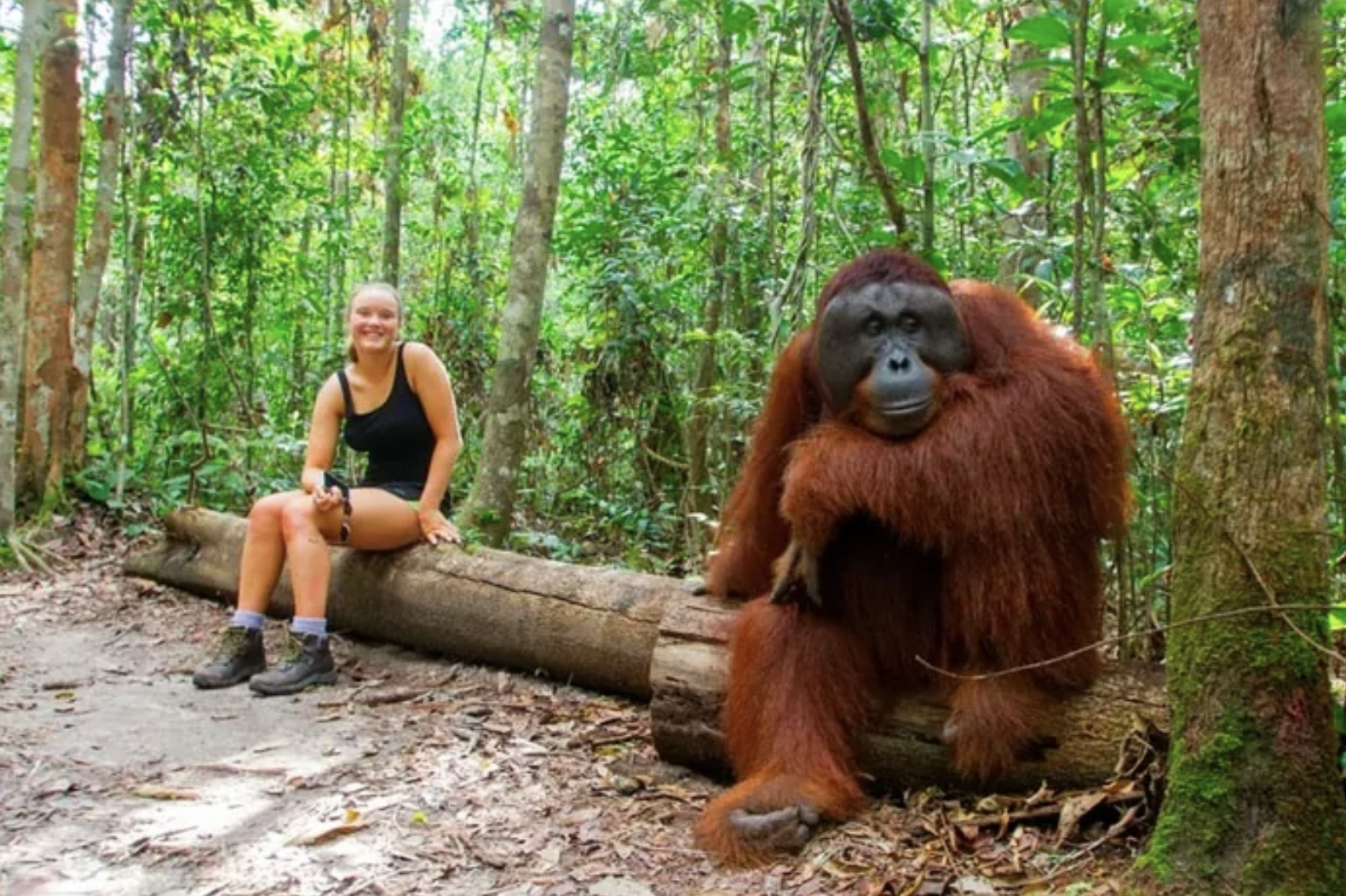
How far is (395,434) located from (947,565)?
310 cm

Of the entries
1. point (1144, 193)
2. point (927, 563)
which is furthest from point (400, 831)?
point (1144, 193)

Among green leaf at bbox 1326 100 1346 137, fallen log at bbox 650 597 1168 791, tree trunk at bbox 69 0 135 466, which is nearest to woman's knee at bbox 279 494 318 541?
fallen log at bbox 650 597 1168 791

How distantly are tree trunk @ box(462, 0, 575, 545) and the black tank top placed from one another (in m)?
1.11

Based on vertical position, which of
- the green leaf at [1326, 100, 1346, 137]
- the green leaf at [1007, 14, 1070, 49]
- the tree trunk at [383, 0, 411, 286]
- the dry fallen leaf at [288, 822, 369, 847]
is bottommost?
the dry fallen leaf at [288, 822, 369, 847]

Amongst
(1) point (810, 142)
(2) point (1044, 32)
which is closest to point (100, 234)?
(1) point (810, 142)

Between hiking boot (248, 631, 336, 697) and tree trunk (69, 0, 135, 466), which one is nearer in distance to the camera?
hiking boot (248, 631, 336, 697)

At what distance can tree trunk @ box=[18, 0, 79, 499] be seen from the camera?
823 centimetres

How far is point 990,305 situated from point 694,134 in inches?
309

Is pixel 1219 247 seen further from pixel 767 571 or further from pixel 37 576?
pixel 37 576

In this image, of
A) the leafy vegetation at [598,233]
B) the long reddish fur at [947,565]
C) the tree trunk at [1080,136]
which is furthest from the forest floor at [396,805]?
the leafy vegetation at [598,233]

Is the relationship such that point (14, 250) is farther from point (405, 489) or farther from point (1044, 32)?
point (1044, 32)

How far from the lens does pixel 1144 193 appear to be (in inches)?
194

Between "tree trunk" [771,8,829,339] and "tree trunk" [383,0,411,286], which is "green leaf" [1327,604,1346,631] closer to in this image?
"tree trunk" [771,8,829,339]

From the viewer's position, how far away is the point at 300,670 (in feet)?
16.9
